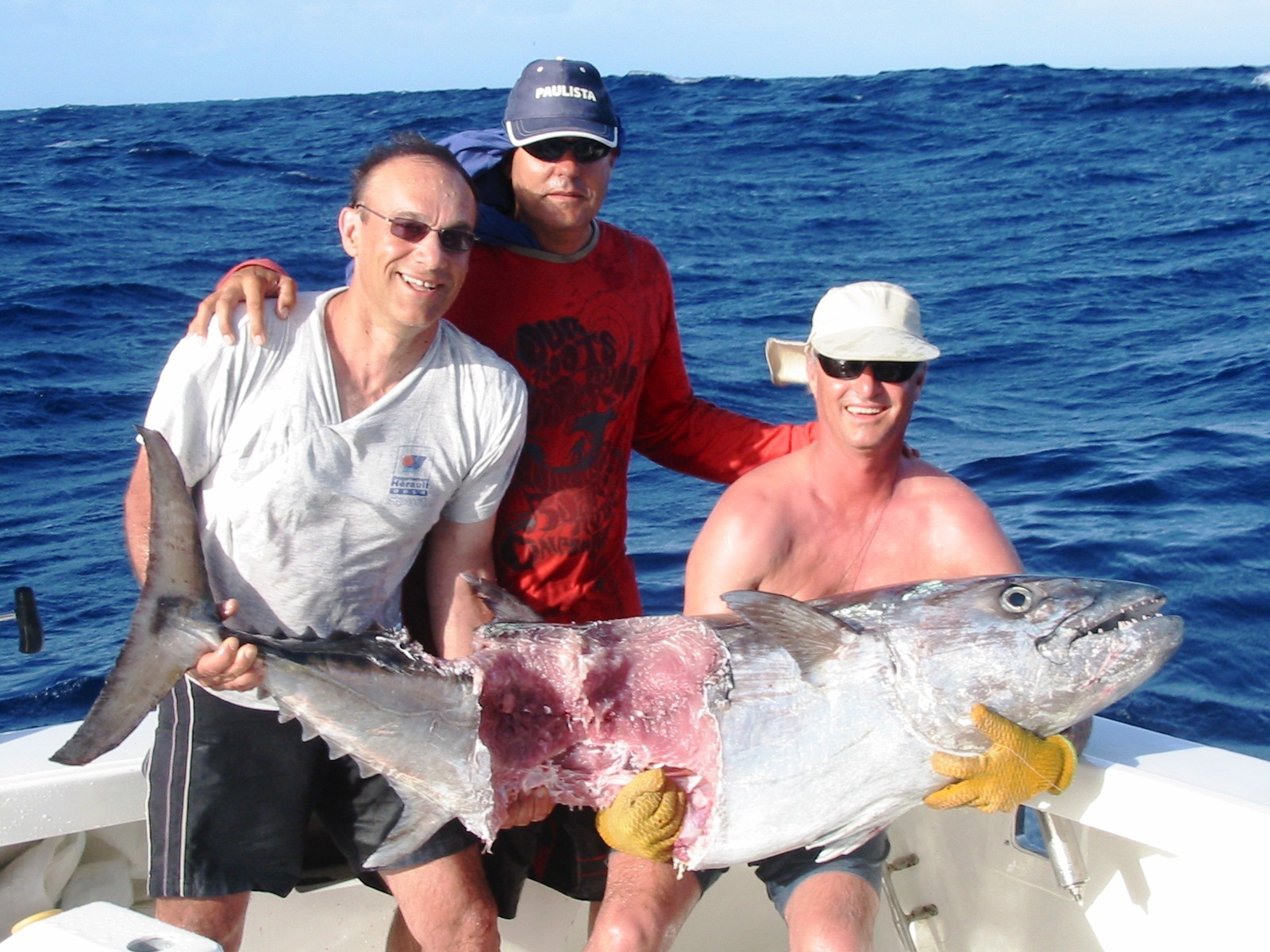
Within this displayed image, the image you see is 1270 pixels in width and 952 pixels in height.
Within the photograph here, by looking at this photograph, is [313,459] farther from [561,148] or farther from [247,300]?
[561,148]

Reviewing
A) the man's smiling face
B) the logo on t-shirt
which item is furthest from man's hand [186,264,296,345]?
the logo on t-shirt

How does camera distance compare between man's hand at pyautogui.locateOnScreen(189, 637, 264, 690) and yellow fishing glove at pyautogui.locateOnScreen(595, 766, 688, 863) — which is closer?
man's hand at pyautogui.locateOnScreen(189, 637, 264, 690)

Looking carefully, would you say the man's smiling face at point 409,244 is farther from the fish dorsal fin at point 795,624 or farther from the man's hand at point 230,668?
the fish dorsal fin at point 795,624

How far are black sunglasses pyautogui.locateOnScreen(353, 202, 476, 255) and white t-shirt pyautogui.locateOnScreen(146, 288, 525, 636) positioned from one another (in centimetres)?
25

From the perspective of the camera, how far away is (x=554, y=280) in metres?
3.07

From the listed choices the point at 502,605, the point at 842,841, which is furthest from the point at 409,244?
the point at 842,841

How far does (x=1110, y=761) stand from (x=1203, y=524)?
499 centimetres

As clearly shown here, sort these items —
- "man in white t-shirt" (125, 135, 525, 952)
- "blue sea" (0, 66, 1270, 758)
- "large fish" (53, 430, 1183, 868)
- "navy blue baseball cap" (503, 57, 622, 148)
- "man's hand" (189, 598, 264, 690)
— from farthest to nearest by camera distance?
"blue sea" (0, 66, 1270, 758)
"navy blue baseball cap" (503, 57, 622, 148)
"man in white t-shirt" (125, 135, 525, 952)
"large fish" (53, 430, 1183, 868)
"man's hand" (189, 598, 264, 690)

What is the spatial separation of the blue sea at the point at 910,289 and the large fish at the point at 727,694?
3.04 meters

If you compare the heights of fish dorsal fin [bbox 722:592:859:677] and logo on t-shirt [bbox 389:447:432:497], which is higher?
logo on t-shirt [bbox 389:447:432:497]

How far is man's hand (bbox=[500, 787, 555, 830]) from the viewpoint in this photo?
104 inches

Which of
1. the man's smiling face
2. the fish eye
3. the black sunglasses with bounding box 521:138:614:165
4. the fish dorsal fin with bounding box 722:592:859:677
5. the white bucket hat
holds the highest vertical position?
the black sunglasses with bounding box 521:138:614:165

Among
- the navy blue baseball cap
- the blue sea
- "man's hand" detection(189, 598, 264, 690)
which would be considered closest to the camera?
"man's hand" detection(189, 598, 264, 690)

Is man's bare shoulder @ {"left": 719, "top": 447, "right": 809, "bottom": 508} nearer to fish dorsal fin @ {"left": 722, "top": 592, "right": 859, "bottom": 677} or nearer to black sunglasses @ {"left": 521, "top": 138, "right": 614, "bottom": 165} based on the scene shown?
fish dorsal fin @ {"left": 722, "top": 592, "right": 859, "bottom": 677}
